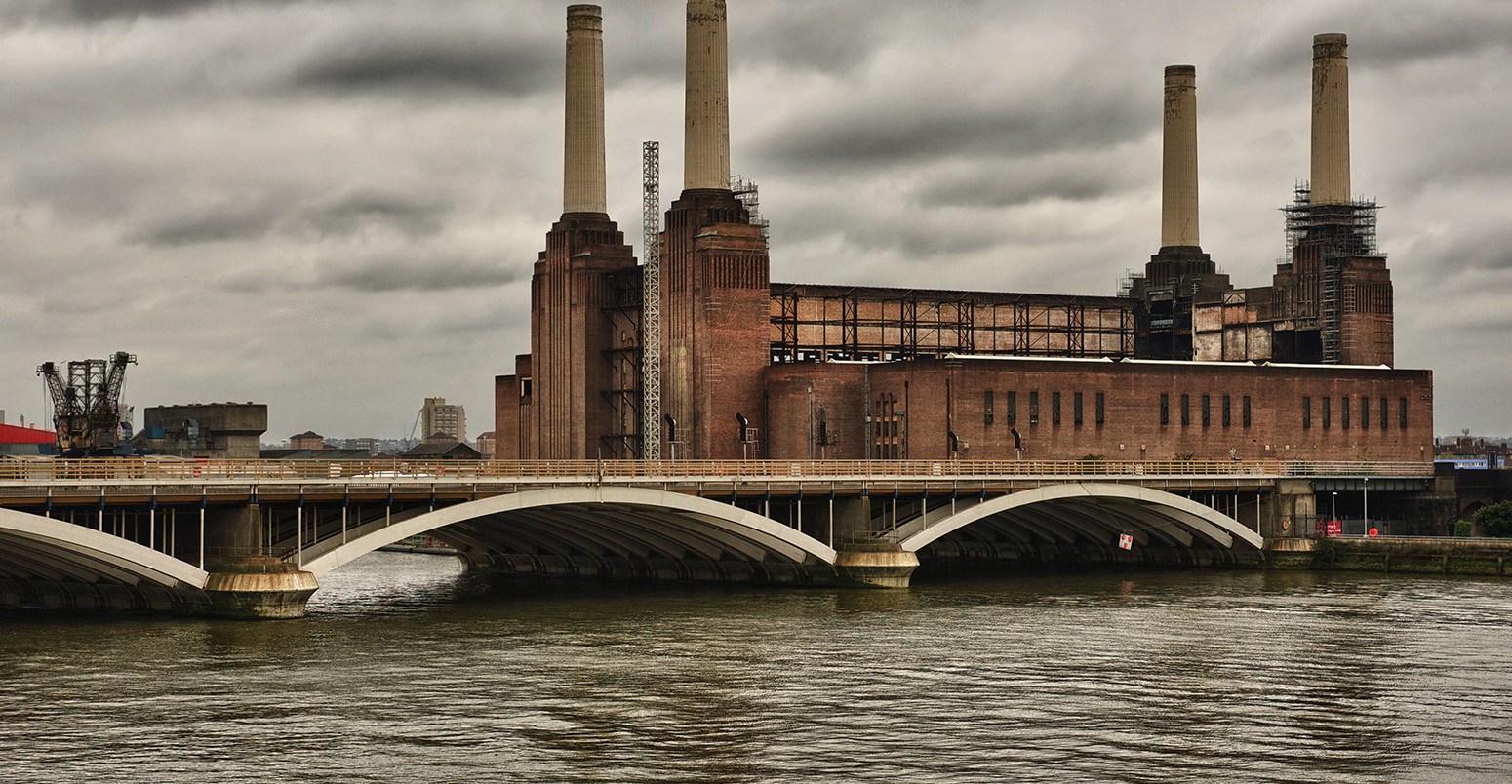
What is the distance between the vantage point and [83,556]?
7306 centimetres

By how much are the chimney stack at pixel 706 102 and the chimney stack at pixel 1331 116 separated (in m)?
47.9

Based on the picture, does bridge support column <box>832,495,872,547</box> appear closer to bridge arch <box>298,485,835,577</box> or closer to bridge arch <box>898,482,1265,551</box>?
bridge arch <box>898,482,1265,551</box>

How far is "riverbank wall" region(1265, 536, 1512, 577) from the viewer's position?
106 m

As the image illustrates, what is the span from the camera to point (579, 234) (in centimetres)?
14362

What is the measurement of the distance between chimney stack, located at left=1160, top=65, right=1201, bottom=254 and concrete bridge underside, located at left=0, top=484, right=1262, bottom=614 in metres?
53.2

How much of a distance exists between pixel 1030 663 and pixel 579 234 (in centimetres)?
8132

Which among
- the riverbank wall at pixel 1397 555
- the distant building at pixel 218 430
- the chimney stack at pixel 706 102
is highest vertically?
the chimney stack at pixel 706 102

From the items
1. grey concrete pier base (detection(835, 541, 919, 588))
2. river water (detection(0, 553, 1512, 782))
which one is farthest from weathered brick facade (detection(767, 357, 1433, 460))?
river water (detection(0, 553, 1512, 782))

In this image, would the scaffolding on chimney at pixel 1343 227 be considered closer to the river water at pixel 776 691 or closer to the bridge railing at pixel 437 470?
the bridge railing at pixel 437 470

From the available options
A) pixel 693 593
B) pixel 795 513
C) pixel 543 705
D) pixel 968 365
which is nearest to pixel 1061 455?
pixel 968 365

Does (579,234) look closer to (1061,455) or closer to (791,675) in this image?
(1061,455)

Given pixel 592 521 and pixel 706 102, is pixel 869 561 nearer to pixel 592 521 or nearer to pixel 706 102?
pixel 592 521

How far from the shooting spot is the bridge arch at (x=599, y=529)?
80.9 m

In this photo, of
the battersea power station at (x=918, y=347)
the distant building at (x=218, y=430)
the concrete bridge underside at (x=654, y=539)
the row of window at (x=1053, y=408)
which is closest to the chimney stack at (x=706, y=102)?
the battersea power station at (x=918, y=347)
